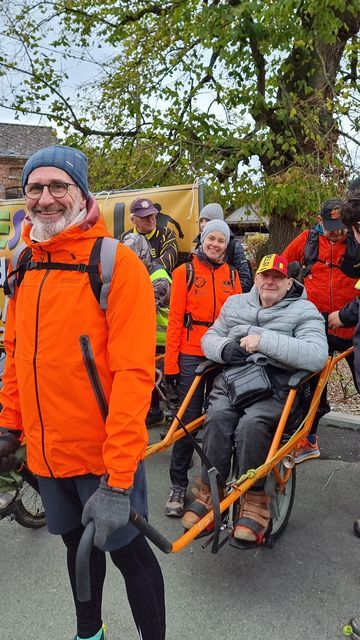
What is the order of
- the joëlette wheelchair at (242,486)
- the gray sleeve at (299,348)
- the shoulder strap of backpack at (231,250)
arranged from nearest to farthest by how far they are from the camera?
the joëlette wheelchair at (242,486) → the gray sleeve at (299,348) → the shoulder strap of backpack at (231,250)

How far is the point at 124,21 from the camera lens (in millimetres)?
9320

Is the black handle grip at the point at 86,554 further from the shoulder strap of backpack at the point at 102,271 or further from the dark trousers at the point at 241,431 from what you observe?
the dark trousers at the point at 241,431

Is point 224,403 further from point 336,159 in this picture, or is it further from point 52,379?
point 336,159

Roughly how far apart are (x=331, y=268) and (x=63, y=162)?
2547 millimetres

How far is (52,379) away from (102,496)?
409 millimetres

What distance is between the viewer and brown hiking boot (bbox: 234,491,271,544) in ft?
7.99

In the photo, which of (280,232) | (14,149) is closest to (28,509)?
(280,232)

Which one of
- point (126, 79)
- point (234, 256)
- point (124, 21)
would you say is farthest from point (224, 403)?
point (124, 21)

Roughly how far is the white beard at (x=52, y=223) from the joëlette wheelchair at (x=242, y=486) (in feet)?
3.10

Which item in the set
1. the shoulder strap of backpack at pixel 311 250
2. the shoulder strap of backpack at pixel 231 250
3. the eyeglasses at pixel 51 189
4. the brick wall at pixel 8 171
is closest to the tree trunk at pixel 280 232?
the shoulder strap of backpack at pixel 231 250

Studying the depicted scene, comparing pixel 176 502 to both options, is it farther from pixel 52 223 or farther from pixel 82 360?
pixel 52 223

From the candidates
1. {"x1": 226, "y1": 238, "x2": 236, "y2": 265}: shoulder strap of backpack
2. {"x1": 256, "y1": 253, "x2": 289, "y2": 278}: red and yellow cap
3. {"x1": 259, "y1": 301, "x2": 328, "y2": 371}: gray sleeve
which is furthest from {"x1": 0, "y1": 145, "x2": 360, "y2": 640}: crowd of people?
{"x1": 226, "y1": 238, "x2": 236, "y2": 265}: shoulder strap of backpack

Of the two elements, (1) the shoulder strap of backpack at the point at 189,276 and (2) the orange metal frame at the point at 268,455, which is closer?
(2) the orange metal frame at the point at 268,455

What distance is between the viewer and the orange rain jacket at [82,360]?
163cm
